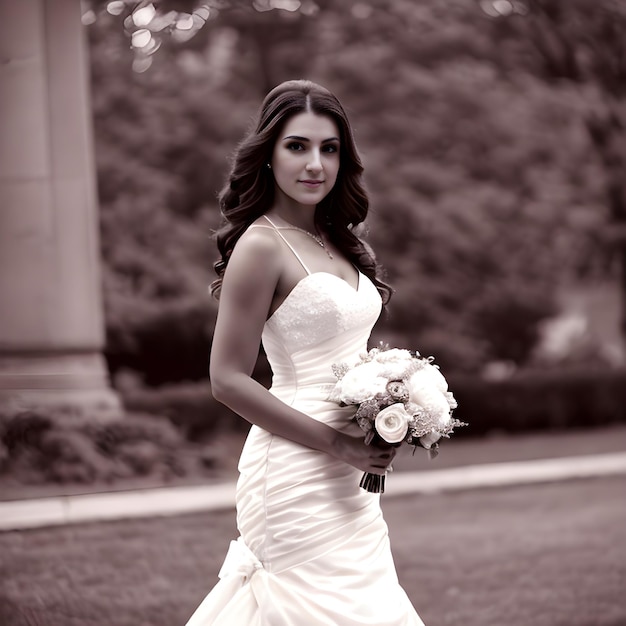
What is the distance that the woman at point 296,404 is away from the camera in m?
3.01

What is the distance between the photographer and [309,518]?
3074 millimetres

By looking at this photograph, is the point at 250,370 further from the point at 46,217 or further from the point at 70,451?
the point at 46,217

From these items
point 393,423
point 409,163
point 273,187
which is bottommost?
point 393,423

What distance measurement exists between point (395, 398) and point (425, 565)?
15.8 ft

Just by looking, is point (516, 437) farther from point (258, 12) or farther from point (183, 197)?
point (258, 12)

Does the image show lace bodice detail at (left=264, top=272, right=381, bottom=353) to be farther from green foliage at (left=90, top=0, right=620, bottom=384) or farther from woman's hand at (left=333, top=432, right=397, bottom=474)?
green foliage at (left=90, top=0, right=620, bottom=384)

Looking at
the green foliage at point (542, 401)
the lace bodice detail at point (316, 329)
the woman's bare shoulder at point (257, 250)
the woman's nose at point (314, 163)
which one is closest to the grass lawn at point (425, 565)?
the lace bodice detail at point (316, 329)

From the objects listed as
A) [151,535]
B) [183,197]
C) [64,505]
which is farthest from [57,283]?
[183,197]

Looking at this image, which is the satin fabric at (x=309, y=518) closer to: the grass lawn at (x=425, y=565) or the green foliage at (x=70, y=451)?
the grass lawn at (x=425, y=565)

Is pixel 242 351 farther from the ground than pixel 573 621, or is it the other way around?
pixel 242 351

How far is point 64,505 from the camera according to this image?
9250 mm

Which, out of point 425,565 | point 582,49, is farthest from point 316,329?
point 582,49

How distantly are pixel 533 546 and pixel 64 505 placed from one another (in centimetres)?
439

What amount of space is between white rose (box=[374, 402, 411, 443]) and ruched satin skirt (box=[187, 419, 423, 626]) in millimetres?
315
